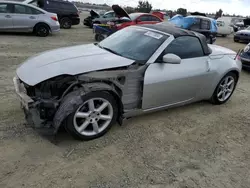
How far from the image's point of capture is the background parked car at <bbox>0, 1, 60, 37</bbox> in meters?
10.4

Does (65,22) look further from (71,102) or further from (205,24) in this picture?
(71,102)

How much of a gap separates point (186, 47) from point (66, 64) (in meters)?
2.05

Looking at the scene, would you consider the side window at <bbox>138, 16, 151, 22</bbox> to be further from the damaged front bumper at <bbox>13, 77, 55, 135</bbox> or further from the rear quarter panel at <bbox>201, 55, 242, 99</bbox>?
the damaged front bumper at <bbox>13, 77, 55, 135</bbox>

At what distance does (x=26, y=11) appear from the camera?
10.8m

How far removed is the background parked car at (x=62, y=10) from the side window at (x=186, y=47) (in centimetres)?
1282

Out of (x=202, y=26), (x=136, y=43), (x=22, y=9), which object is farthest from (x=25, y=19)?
(x=202, y=26)

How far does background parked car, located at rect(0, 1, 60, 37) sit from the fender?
948cm

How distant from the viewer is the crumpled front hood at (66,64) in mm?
2947

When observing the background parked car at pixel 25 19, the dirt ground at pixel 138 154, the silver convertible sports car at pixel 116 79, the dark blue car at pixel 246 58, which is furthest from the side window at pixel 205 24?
the dirt ground at pixel 138 154

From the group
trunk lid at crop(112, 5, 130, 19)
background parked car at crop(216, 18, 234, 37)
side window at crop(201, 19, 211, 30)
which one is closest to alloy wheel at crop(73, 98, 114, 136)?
trunk lid at crop(112, 5, 130, 19)

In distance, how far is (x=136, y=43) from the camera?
3.76 m

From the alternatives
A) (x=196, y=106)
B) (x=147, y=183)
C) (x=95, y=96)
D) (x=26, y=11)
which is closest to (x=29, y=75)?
(x=95, y=96)

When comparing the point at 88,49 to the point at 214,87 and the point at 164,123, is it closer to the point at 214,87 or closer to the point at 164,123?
the point at 164,123

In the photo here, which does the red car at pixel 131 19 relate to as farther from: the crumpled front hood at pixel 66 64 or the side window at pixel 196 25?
the crumpled front hood at pixel 66 64
